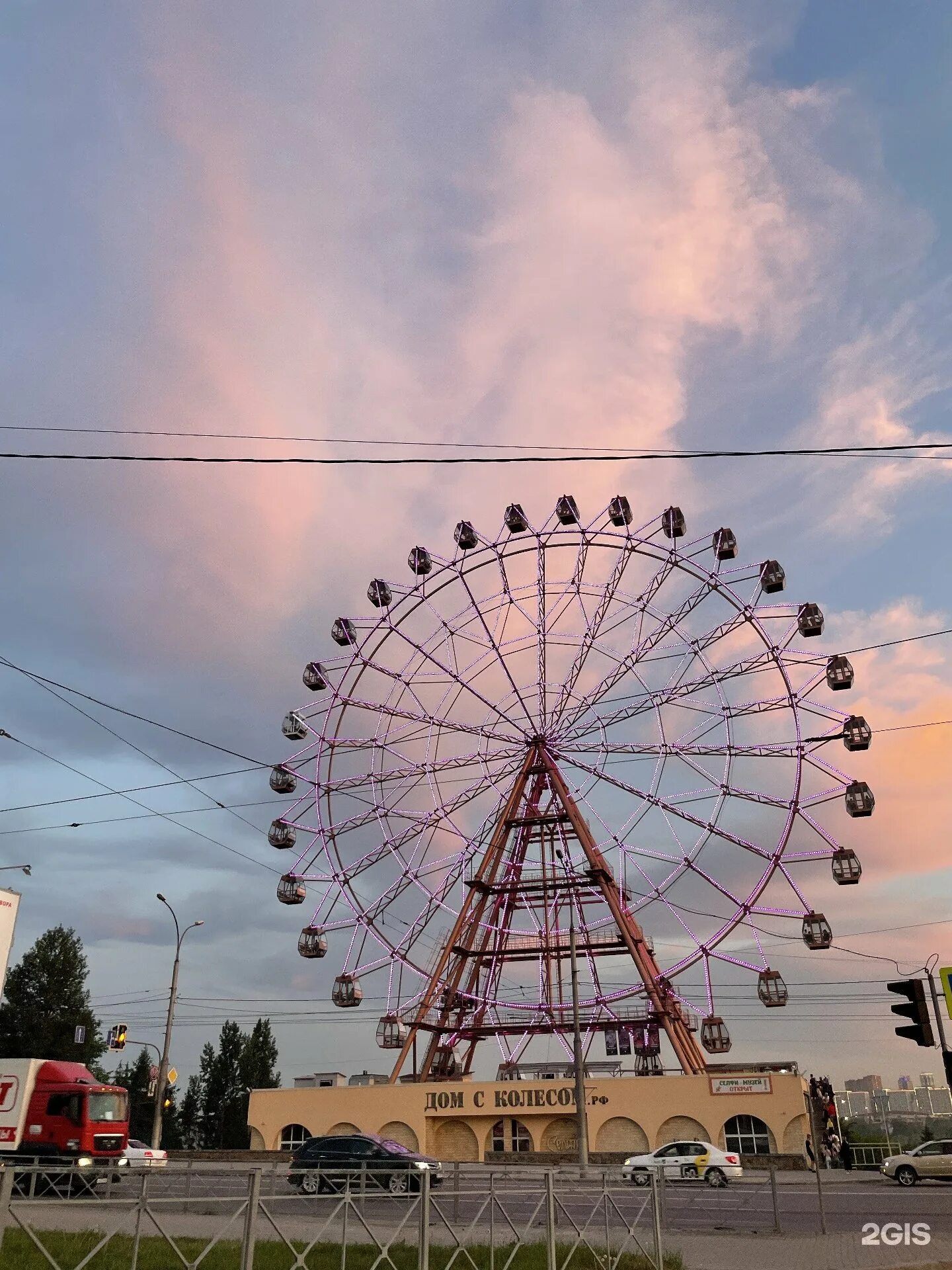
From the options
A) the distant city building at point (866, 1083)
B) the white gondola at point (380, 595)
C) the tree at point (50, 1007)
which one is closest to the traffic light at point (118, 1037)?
the white gondola at point (380, 595)

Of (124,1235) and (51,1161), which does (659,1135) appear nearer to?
(51,1161)

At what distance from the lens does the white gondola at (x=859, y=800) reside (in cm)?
3634

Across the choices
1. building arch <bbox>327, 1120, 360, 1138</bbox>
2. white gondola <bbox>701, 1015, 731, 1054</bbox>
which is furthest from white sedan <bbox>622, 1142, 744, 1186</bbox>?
building arch <bbox>327, 1120, 360, 1138</bbox>

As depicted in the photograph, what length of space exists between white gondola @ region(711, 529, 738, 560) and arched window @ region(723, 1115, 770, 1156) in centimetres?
2207

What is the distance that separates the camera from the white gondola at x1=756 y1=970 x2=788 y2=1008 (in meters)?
36.7

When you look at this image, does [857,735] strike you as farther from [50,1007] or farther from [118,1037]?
[50,1007]

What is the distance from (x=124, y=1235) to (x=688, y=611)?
34168 millimetres

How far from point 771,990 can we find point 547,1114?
13.3 m

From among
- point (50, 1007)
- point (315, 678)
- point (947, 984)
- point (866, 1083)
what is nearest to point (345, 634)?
point (315, 678)

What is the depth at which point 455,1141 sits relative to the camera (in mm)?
45781

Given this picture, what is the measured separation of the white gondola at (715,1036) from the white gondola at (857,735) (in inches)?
440

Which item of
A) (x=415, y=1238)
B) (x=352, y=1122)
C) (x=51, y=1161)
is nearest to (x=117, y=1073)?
(x=352, y=1122)

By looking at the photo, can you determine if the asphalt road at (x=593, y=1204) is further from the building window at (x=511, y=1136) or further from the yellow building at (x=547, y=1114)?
the building window at (x=511, y=1136)

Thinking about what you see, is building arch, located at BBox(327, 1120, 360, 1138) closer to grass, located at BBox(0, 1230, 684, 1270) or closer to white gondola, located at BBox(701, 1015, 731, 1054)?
white gondola, located at BBox(701, 1015, 731, 1054)
